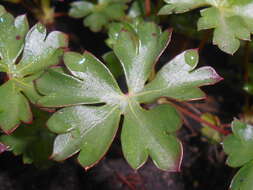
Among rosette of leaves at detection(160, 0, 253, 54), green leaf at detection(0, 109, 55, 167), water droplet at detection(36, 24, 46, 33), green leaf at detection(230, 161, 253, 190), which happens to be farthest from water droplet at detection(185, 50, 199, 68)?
green leaf at detection(0, 109, 55, 167)

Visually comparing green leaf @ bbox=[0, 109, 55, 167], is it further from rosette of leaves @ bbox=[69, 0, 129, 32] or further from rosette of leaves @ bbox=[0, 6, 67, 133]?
rosette of leaves @ bbox=[69, 0, 129, 32]

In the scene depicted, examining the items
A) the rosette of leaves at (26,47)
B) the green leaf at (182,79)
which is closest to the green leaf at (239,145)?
the green leaf at (182,79)

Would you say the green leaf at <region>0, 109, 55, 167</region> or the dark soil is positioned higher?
the green leaf at <region>0, 109, 55, 167</region>

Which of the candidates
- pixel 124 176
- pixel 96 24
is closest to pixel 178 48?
pixel 96 24

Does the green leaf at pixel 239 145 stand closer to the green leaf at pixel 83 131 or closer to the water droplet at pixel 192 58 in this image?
the water droplet at pixel 192 58

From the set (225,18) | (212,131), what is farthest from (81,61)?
(212,131)
